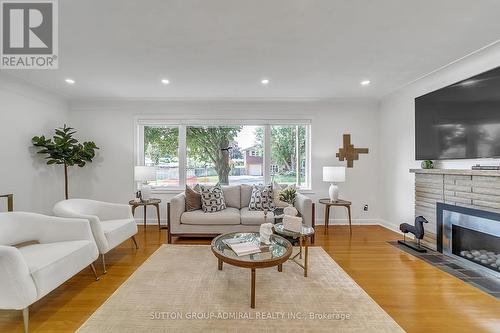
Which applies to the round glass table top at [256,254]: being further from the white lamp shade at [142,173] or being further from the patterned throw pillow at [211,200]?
the white lamp shade at [142,173]

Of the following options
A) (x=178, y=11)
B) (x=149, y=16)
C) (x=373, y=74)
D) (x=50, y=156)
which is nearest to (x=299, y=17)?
(x=178, y=11)

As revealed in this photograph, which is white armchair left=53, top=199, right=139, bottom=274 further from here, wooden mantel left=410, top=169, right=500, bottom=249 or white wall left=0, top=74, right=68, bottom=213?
wooden mantel left=410, top=169, right=500, bottom=249

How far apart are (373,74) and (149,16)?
293 cm

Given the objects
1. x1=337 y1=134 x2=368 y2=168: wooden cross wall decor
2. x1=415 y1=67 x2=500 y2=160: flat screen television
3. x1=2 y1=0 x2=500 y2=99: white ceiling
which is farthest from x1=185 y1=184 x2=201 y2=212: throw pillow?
x1=415 y1=67 x2=500 y2=160: flat screen television

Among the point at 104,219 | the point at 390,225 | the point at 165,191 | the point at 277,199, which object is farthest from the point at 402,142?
the point at 104,219

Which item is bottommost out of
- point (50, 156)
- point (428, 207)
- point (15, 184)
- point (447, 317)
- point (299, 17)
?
point (447, 317)

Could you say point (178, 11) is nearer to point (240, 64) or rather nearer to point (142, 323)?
point (240, 64)

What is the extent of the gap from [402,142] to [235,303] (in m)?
3.70

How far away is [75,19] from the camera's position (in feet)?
6.61

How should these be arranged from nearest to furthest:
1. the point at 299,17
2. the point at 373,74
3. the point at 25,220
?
the point at 299,17 → the point at 25,220 → the point at 373,74

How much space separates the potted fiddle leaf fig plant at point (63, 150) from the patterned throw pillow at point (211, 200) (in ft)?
7.31

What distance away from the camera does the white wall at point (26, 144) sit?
334cm

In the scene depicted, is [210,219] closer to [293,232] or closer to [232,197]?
[232,197]

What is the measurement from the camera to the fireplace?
99.1 inches
